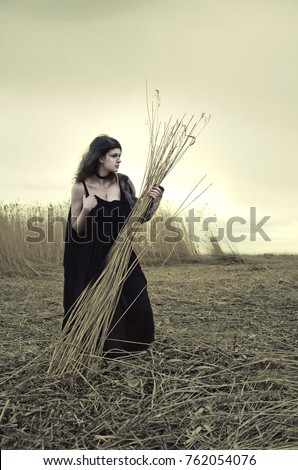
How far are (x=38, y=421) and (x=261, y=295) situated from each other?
392 cm

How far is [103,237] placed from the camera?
3.38 metres

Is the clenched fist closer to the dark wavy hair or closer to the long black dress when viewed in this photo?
the long black dress

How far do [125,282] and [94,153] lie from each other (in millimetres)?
744

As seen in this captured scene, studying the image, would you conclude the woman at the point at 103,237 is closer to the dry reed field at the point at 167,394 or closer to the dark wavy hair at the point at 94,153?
the dark wavy hair at the point at 94,153

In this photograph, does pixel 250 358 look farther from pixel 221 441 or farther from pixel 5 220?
pixel 5 220

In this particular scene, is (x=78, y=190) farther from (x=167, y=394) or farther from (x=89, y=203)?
(x=167, y=394)

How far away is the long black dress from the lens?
3352 millimetres

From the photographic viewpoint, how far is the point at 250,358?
3.33m

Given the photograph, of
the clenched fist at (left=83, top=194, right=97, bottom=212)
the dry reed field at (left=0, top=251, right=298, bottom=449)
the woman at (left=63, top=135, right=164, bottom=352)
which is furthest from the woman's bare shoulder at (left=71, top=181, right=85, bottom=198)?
the dry reed field at (left=0, top=251, right=298, bottom=449)

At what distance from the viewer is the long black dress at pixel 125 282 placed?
335 cm


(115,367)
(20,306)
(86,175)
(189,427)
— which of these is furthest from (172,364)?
(20,306)

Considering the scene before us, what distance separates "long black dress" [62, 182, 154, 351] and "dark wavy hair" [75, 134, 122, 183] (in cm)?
10

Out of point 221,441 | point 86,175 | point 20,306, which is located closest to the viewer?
point 221,441

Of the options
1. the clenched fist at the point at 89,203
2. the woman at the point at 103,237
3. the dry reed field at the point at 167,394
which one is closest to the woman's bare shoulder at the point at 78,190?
the woman at the point at 103,237
